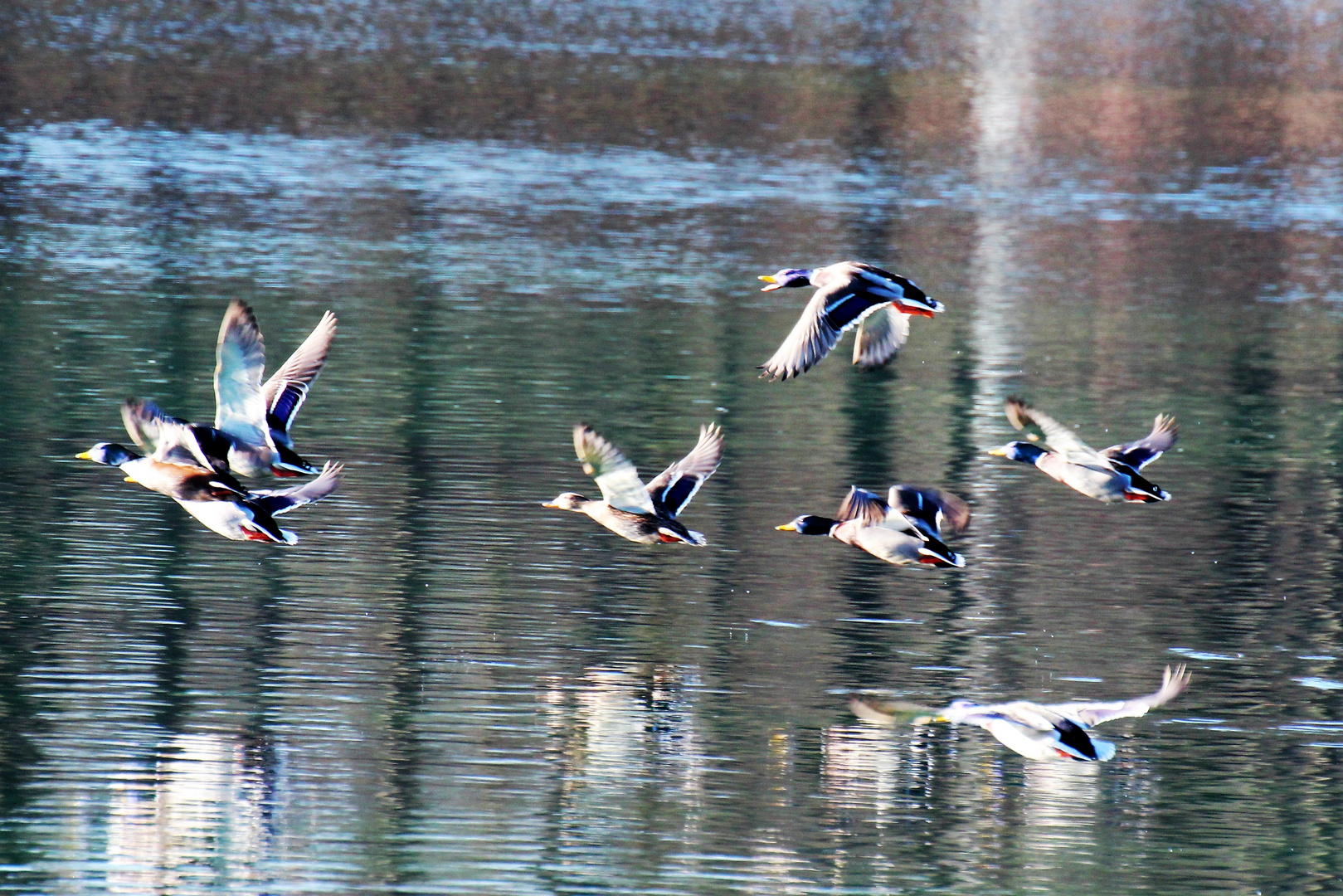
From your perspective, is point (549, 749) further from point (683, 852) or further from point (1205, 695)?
point (1205, 695)

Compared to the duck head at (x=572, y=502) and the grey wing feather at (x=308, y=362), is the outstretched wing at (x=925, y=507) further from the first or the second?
the grey wing feather at (x=308, y=362)

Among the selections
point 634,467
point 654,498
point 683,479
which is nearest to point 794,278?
point 683,479

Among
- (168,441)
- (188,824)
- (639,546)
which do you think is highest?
(168,441)

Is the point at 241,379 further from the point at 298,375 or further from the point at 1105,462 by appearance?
the point at 1105,462

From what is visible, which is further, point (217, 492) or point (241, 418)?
point (241, 418)

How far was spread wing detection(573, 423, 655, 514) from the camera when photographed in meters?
14.8

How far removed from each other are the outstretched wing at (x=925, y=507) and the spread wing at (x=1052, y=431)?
73 cm

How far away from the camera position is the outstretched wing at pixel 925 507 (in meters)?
15.9

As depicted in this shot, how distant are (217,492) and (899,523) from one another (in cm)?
487

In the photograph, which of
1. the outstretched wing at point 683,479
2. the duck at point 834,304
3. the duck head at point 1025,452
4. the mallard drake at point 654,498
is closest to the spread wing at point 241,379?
the mallard drake at point 654,498

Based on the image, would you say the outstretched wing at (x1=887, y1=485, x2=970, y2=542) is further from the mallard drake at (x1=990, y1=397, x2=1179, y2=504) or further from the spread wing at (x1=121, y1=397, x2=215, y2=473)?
the spread wing at (x1=121, y1=397, x2=215, y2=473)

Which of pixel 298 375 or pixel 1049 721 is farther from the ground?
pixel 298 375

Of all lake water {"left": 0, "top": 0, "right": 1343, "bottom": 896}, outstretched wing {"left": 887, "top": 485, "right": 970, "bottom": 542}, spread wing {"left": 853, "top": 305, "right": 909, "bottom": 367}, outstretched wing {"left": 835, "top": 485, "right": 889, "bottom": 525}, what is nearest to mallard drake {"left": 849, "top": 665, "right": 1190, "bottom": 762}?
lake water {"left": 0, "top": 0, "right": 1343, "bottom": 896}

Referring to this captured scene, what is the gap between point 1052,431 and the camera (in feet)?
51.1
